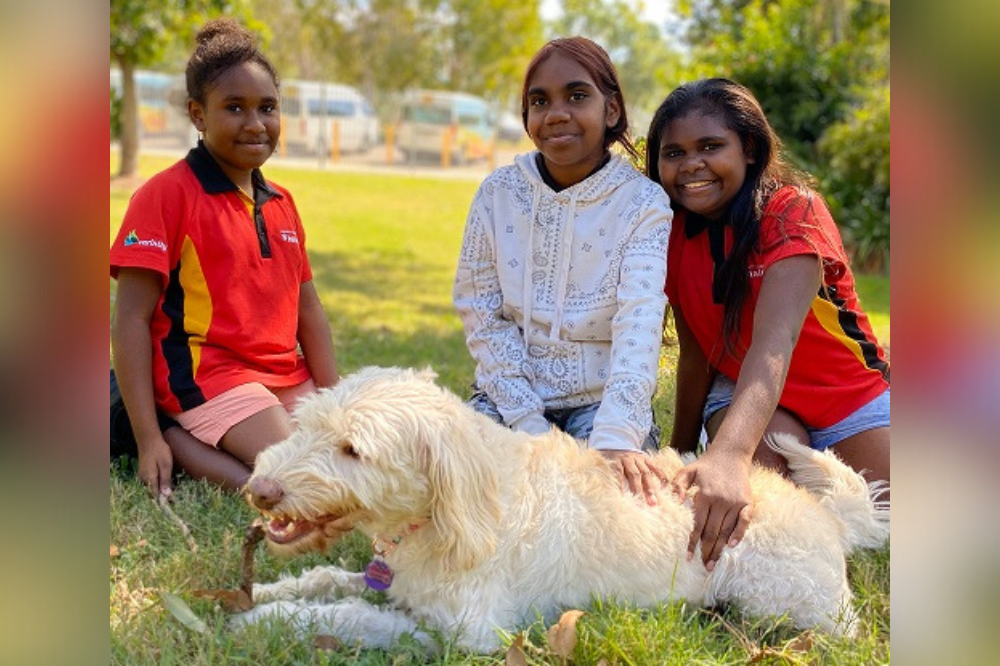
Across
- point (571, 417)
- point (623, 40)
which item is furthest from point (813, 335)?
point (623, 40)

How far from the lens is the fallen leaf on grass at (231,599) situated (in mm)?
2951

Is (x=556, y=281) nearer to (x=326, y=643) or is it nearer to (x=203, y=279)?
(x=203, y=279)

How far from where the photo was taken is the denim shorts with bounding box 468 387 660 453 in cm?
381

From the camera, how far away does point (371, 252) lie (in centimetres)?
1356

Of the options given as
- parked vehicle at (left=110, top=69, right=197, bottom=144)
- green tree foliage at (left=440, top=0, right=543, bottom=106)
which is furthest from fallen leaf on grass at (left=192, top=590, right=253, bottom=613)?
green tree foliage at (left=440, top=0, right=543, bottom=106)

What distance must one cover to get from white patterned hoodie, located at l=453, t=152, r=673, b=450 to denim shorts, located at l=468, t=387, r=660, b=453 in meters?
0.05

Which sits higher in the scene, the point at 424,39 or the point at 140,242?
the point at 424,39

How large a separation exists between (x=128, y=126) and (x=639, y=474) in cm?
1919

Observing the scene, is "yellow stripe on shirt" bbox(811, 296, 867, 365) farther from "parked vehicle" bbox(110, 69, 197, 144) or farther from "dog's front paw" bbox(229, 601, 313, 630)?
"parked vehicle" bbox(110, 69, 197, 144)

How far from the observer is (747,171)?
12.3 feet
